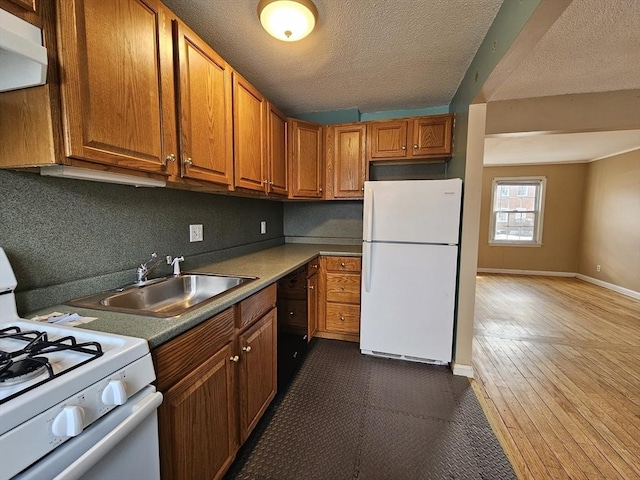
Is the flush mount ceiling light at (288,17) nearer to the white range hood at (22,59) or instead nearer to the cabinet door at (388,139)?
the white range hood at (22,59)

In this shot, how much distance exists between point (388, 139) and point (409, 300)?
1517mm

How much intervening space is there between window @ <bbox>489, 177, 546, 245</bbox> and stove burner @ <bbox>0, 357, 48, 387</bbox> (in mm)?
6921

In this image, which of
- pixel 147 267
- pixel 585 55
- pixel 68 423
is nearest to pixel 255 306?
pixel 147 267

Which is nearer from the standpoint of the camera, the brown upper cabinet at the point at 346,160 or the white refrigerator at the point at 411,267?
the white refrigerator at the point at 411,267

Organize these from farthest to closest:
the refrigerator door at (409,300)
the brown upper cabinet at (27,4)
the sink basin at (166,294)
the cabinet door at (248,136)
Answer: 1. the refrigerator door at (409,300)
2. the cabinet door at (248,136)
3. the sink basin at (166,294)
4. the brown upper cabinet at (27,4)

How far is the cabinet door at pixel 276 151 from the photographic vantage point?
2260 mm

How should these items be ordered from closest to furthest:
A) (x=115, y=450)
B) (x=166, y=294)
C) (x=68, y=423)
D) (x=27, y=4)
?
(x=68, y=423), (x=115, y=450), (x=27, y=4), (x=166, y=294)

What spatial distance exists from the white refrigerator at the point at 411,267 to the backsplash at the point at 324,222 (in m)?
0.77

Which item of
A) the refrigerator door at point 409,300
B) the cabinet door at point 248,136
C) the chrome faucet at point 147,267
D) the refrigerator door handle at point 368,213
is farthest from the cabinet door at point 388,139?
the chrome faucet at point 147,267

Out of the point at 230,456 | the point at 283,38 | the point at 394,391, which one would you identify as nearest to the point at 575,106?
the point at 283,38

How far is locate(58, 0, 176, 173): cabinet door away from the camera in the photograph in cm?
87

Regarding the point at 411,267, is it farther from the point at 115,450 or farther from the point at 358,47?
the point at 115,450

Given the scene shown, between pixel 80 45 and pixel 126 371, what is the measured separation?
1.00m

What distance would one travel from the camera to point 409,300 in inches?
90.2
